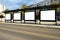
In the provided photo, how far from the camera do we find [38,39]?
12.2 metres

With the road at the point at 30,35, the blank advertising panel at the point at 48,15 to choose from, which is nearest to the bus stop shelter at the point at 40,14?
the blank advertising panel at the point at 48,15

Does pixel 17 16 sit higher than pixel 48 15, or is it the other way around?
pixel 48 15

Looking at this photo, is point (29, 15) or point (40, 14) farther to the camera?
point (29, 15)

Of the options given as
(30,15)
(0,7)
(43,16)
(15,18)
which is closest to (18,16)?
(15,18)

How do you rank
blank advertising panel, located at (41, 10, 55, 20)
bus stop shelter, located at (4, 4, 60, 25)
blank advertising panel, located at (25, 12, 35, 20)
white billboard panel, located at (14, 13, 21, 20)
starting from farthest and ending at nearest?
1. white billboard panel, located at (14, 13, 21, 20)
2. blank advertising panel, located at (25, 12, 35, 20)
3. bus stop shelter, located at (4, 4, 60, 25)
4. blank advertising panel, located at (41, 10, 55, 20)

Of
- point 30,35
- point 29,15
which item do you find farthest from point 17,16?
point 30,35

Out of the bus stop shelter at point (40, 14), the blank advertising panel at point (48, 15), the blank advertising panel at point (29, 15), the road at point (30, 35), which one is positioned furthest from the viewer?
the blank advertising panel at point (29, 15)

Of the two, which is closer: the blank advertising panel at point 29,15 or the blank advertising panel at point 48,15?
the blank advertising panel at point 48,15

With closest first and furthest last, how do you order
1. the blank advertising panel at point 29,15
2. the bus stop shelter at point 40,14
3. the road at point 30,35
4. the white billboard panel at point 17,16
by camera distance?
1. the road at point 30,35
2. the bus stop shelter at point 40,14
3. the blank advertising panel at point 29,15
4. the white billboard panel at point 17,16

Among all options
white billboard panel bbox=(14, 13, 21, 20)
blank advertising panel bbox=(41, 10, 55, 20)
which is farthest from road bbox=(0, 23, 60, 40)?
white billboard panel bbox=(14, 13, 21, 20)

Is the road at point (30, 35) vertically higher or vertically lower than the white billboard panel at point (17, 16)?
lower

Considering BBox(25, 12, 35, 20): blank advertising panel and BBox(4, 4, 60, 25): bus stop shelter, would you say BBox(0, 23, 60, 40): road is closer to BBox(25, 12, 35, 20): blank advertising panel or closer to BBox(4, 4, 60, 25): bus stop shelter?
BBox(4, 4, 60, 25): bus stop shelter

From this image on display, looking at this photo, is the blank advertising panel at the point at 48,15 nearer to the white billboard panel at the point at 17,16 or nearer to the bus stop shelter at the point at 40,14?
the bus stop shelter at the point at 40,14

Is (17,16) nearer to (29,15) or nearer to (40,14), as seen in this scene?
(29,15)
